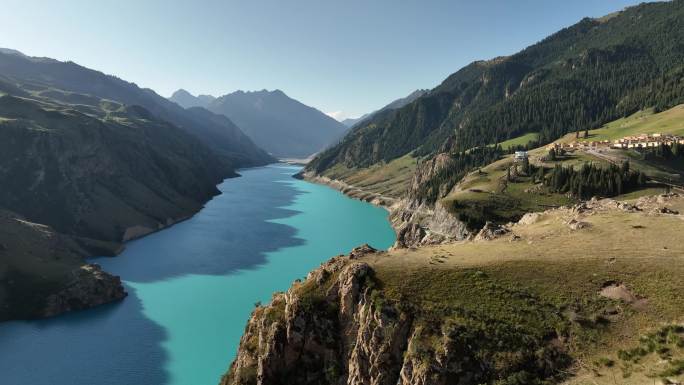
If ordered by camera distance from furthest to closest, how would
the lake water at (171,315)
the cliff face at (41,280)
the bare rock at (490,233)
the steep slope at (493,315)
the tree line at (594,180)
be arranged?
the tree line at (594,180) → the cliff face at (41,280) → the lake water at (171,315) → the bare rock at (490,233) → the steep slope at (493,315)

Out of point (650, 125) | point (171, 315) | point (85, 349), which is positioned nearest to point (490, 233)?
point (171, 315)

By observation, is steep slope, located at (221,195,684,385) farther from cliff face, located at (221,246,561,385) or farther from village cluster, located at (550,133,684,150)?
village cluster, located at (550,133,684,150)

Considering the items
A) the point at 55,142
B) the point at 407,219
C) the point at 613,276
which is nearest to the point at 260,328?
the point at 613,276

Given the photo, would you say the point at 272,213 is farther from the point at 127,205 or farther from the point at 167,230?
the point at 127,205

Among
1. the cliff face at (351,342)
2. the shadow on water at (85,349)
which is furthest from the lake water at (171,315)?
the cliff face at (351,342)

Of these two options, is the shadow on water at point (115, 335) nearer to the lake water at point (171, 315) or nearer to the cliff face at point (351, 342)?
the lake water at point (171, 315)

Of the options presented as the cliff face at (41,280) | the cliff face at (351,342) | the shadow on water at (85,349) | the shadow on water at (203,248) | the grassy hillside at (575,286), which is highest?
the grassy hillside at (575,286)

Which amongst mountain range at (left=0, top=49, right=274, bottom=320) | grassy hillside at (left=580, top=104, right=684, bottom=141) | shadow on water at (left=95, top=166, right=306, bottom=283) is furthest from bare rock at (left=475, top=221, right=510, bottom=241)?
grassy hillside at (left=580, top=104, right=684, bottom=141)
